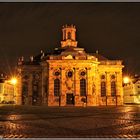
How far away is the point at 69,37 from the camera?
232 feet

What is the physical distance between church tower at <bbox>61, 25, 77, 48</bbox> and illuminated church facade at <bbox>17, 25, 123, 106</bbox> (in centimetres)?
934

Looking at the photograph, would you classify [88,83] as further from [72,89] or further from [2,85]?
[2,85]

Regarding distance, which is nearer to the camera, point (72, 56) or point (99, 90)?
point (72, 56)

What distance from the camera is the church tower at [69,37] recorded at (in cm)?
7019

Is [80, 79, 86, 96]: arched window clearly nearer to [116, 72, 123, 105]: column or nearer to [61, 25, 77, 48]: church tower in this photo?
[116, 72, 123, 105]: column

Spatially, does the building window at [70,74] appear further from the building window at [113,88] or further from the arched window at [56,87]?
the building window at [113,88]

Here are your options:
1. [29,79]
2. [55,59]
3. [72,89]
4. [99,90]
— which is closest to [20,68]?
[29,79]

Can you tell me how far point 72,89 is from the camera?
56469 millimetres

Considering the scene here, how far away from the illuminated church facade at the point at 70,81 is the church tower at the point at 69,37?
9.34 metres

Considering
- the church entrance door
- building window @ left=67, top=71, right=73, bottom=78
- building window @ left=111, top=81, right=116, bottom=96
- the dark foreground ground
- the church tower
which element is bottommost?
the dark foreground ground

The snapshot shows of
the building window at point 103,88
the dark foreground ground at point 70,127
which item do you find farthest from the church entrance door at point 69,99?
the dark foreground ground at point 70,127

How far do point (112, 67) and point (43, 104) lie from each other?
18596 millimetres

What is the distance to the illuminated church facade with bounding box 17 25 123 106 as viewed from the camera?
185ft

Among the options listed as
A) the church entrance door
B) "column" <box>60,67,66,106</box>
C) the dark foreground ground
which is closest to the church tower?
"column" <box>60,67,66,106</box>
